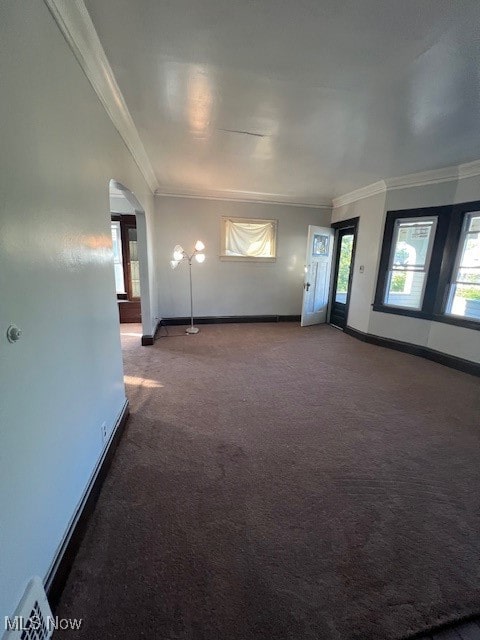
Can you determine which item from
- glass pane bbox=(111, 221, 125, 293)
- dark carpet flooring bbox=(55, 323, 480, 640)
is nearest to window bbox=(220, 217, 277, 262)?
glass pane bbox=(111, 221, 125, 293)

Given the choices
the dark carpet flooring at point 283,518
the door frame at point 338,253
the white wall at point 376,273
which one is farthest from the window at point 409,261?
the dark carpet flooring at point 283,518

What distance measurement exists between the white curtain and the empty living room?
5.56 ft

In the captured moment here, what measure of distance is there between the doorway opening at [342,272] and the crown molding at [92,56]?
4105 mm

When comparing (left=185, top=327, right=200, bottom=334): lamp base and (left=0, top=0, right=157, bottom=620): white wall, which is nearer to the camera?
(left=0, top=0, right=157, bottom=620): white wall

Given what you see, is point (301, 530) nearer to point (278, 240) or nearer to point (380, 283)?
point (380, 283)

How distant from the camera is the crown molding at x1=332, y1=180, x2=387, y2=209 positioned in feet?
13.9

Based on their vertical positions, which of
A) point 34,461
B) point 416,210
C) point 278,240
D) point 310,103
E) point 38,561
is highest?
point 310,103

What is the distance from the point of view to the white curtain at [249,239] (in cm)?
533

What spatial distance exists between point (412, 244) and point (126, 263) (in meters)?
5.00

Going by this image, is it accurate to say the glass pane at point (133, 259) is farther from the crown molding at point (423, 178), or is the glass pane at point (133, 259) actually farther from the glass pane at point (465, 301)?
the glass pane at point (465, 301)

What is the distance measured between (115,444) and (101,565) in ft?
2.70

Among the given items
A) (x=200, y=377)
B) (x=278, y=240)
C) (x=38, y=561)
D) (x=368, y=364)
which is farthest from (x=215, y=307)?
(x=38, y=561)

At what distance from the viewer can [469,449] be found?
210 cm

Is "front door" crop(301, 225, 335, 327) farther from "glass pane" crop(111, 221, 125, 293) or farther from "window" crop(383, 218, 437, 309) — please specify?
"glass pane" crop(111, 221, 125, 293)
